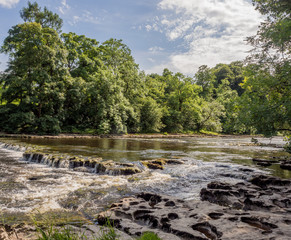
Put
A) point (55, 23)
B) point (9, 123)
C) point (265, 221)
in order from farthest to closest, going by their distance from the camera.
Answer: point (55, 23) < point (9, 123) < point (265, 221)

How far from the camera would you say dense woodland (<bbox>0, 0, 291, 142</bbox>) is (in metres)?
10.8

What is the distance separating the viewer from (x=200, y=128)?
176 feet

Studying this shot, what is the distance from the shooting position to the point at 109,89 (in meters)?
37.3

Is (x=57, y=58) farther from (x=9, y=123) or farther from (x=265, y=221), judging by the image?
(x=265, y=221)

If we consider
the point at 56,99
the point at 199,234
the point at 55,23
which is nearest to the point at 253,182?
the point at 199,234

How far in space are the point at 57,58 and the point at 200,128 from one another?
36.2 meters

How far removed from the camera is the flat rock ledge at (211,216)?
4.36 m

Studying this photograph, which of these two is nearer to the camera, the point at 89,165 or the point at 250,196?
the point at 250,196

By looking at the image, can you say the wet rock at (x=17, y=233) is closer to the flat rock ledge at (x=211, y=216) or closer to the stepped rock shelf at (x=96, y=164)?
the flat rock ledge at (x=211, y=216)

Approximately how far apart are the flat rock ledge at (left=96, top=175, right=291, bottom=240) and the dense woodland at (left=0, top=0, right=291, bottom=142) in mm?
4896

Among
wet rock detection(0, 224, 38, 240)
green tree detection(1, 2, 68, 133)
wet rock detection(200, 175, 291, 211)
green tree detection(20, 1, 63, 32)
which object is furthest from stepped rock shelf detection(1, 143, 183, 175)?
green tree detection(20, 1, 63, 32)

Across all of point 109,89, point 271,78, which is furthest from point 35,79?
point 271,78

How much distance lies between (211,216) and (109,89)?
3384 centimetres

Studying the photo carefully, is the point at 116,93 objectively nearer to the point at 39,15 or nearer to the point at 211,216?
the point at 39,15
